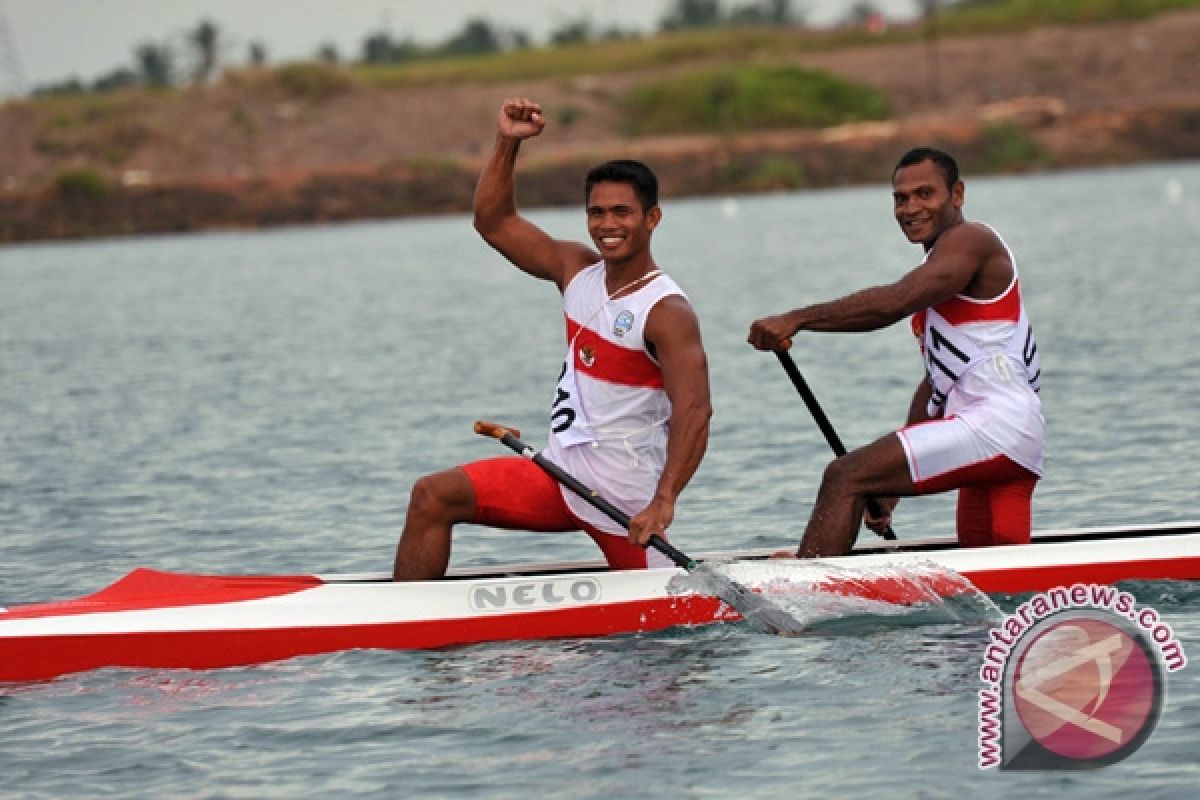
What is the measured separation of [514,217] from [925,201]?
6.40 ft

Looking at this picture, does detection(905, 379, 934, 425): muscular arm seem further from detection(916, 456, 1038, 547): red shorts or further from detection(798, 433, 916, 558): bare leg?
detection(798, 433, 916, 558): bare leg

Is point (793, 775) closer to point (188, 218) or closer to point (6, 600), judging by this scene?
point (6, 600)

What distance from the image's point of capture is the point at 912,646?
9.83 m

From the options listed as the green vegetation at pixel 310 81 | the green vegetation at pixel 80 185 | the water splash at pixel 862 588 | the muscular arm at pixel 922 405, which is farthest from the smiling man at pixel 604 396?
the green vegetation at pixel 310 81

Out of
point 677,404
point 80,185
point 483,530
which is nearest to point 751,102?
point 80,185

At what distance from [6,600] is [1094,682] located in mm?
6476

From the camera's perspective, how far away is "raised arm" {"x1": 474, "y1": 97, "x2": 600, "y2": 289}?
979 cm

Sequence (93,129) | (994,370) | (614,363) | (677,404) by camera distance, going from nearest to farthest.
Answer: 1. (677,404)
2. (614,363)
3. (994,370)
4. (93,129)

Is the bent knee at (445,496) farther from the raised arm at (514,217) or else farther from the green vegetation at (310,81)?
the green vegetation at (310,81)

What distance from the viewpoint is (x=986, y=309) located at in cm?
988

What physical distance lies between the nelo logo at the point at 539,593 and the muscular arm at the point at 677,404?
68 centimetres

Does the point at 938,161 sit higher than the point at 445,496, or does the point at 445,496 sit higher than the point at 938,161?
the point at 938,161

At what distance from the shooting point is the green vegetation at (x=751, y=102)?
9175cm

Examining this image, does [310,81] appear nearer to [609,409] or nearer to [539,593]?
[539,593]
